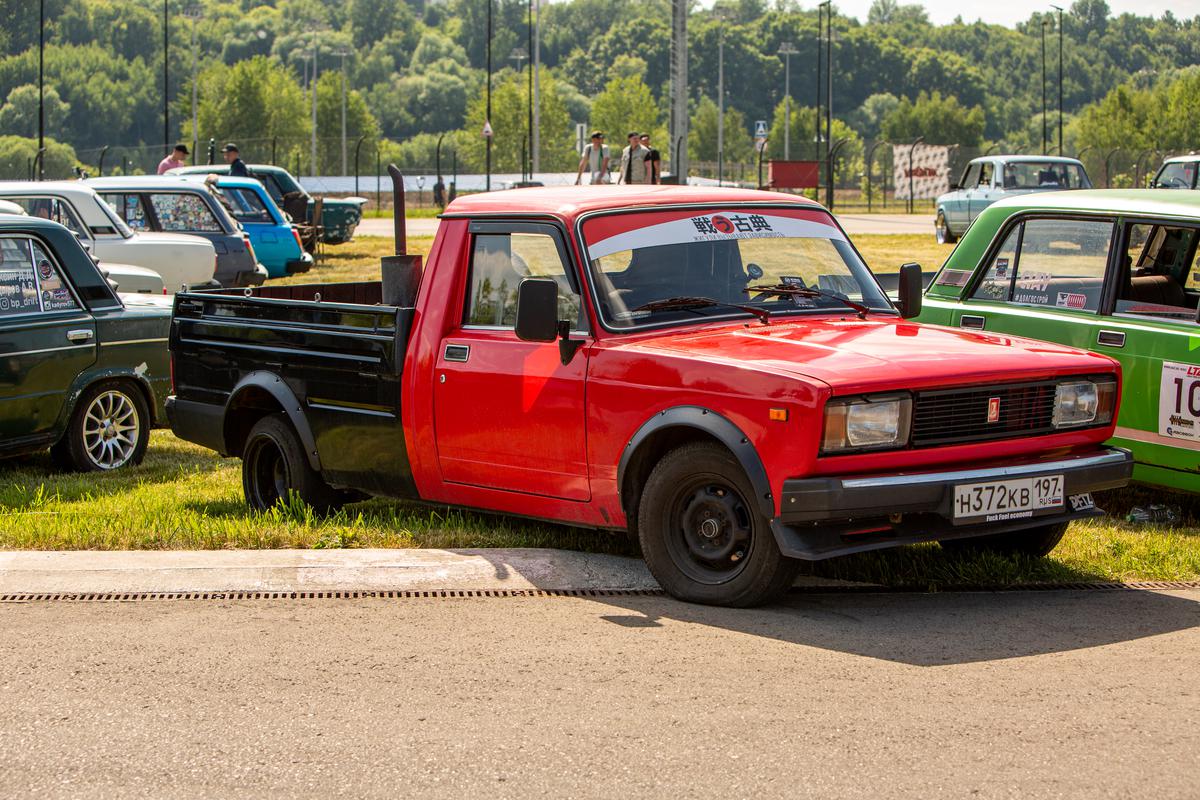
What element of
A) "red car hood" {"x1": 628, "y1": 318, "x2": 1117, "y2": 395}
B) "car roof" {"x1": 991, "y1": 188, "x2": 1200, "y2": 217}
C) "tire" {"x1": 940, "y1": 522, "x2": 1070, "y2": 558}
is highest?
"car roof" {"x1": 991, "y1": 188, "x2": 1200, "y2": 217}

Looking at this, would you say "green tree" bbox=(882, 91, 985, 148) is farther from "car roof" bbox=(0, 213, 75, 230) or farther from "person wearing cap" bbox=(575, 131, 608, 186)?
"car roof" bbox=(0, 213, 75, 230)

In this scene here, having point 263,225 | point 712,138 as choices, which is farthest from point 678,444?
point 712,138

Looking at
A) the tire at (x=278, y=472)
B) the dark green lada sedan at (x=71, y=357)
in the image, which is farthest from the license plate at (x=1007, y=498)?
the dark green lada sedan at (x=71, y=357)

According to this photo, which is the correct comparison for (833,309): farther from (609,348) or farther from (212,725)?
(212,725)

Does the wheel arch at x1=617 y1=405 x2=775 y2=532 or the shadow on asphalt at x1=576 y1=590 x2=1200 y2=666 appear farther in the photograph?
the wheel arch at x1=617 y1=405 x2=775 y2=532

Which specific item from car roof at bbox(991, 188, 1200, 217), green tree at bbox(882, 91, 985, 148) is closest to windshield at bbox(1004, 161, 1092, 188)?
car roof at bbox(991, 188, 1200, 217)

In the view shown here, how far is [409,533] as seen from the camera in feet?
25.2

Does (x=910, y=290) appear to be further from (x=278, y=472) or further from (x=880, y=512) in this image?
(x=278, y=472)

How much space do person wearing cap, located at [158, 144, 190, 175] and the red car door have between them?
20.0 meters

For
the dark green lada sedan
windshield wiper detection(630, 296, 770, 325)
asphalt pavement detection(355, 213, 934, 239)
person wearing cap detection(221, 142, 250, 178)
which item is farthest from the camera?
asphalt pavement detection(355, 213, 934, 239)

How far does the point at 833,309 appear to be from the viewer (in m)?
7.25

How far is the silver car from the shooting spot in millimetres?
31531

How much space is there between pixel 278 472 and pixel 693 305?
279 cm

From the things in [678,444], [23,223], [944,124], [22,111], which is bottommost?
[678,444]
